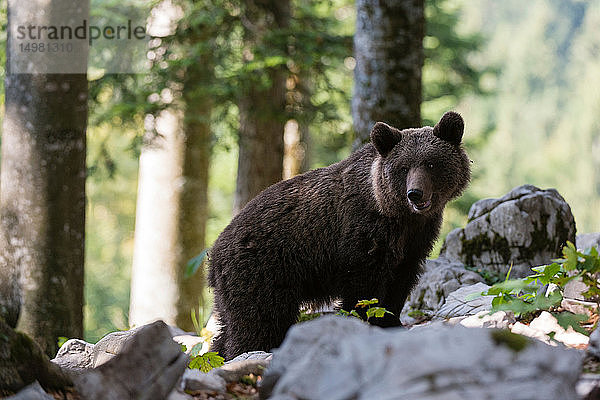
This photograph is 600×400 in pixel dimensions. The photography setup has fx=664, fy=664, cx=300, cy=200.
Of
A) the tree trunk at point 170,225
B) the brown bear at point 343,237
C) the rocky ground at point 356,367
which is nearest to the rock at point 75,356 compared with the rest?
the rocky ground at point 356,367

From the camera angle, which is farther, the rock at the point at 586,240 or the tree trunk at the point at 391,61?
the tree trunk at the point at 391,61

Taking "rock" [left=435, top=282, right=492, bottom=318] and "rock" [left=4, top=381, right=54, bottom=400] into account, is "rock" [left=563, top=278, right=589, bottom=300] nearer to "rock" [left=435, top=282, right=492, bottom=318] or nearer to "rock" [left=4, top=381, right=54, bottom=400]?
"rock" [left=435, top=282, right=492, bottom=318]

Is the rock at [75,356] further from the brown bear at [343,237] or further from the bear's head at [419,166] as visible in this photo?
the bear's head at [419,166]

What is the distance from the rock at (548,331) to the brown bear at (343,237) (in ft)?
3.93

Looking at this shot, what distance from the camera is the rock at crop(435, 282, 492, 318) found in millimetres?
4949

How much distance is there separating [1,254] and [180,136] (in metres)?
5.77

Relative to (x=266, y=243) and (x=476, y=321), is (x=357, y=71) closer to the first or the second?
(x=266, y=243)

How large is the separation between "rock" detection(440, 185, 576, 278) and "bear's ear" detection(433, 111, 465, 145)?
5.95ft

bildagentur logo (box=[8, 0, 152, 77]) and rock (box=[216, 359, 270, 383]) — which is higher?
bildagentur logo (box=[8, 0, 152, 77])

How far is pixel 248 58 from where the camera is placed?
11.1 m

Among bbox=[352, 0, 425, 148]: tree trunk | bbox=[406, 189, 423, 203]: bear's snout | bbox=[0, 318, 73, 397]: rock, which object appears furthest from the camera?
bbox=[352, 0, 425, 148]: tree trunk

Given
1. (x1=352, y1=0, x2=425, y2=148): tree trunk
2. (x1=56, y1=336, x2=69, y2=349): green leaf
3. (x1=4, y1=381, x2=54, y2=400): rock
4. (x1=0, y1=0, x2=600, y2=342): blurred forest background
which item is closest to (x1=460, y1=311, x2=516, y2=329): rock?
(x1=4, y1=381, x2=54, y2=400): rock

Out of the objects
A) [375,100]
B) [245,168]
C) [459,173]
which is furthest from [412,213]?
[245,168]

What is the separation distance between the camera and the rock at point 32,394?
8.89ft
